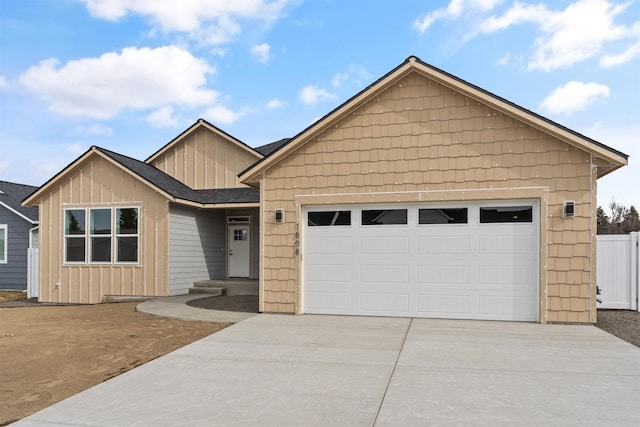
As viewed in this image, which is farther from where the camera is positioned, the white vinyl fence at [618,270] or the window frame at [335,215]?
the white vinyl fence at [618,270]

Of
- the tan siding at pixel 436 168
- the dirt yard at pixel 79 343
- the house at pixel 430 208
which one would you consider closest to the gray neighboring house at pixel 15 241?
the dirt yard at pixel 79 343

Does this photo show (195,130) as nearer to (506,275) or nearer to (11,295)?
(11,295)

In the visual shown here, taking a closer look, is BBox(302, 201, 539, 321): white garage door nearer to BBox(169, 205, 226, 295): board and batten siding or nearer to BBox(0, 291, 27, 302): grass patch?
BBox(169, 205, 226, 295): board and batten siding

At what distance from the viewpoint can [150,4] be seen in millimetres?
11398

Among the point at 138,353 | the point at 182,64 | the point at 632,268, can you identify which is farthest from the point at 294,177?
the point at 182,64

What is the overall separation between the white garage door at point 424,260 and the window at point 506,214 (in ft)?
0.06

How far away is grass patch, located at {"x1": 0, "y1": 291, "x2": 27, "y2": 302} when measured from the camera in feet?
49.3

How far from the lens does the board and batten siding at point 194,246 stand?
500 inches

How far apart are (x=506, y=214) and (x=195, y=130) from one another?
11089 mm

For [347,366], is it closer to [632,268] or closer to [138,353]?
[138,353]

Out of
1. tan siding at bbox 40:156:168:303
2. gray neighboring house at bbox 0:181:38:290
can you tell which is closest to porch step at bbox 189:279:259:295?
tan siding at bbox 40:156:168:303

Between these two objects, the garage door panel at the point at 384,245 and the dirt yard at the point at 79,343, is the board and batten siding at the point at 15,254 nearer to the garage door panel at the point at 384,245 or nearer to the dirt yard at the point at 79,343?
the dirt yard at the point at 79,343

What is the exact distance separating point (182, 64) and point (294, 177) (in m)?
12.3

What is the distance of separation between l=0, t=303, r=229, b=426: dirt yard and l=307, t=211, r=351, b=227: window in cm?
280
